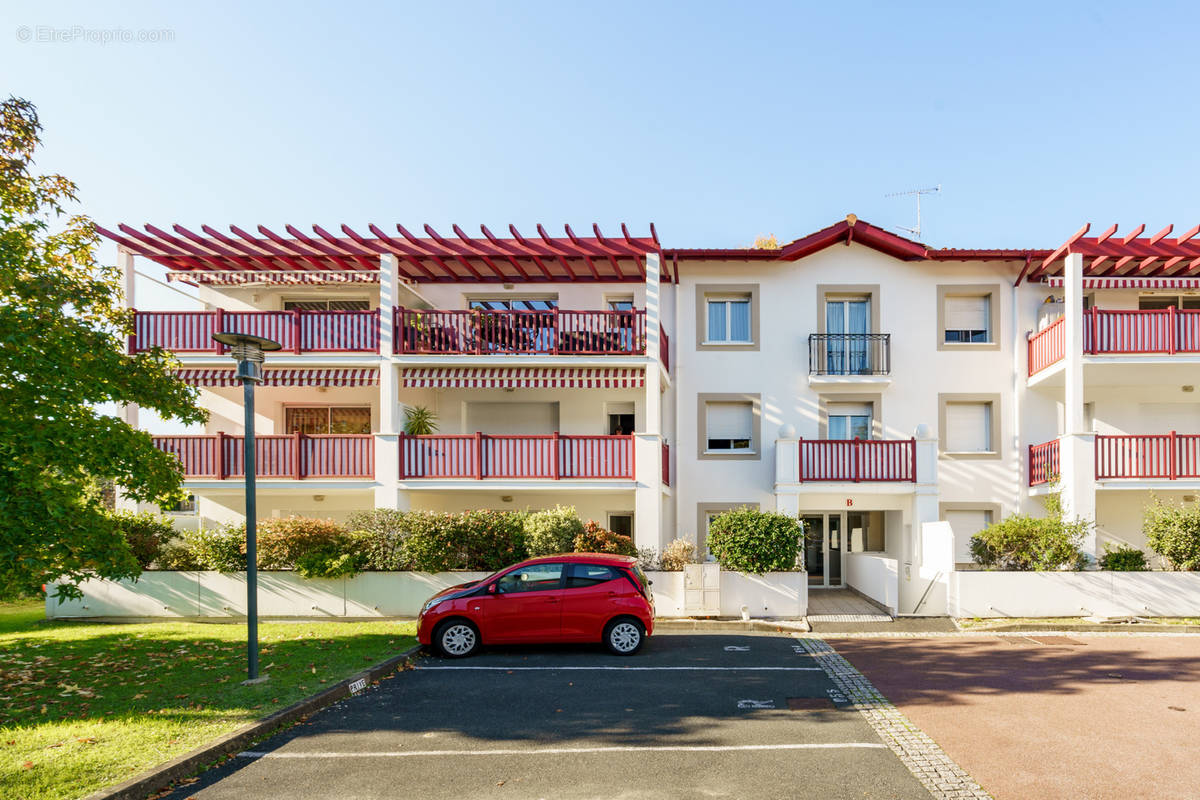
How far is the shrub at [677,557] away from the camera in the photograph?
15945 mm

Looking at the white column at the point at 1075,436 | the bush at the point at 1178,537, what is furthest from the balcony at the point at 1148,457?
the bush at the point at 1178,537

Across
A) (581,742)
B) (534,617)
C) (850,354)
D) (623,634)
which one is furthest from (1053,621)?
(581,742)

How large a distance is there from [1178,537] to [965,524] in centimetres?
483

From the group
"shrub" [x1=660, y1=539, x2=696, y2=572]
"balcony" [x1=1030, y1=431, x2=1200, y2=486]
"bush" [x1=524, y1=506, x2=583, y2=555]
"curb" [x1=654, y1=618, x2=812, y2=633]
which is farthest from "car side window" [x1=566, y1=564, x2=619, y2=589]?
"balcony" [x1=1030, y1=431, x2=1200, y2=486]

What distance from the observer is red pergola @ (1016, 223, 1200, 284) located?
17.6m

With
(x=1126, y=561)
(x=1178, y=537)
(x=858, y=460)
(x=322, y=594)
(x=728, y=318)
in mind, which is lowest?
(x=322, y=594)

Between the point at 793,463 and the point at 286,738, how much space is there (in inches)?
539

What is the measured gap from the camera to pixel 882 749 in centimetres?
722

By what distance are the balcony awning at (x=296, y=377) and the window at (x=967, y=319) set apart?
15.4 meters

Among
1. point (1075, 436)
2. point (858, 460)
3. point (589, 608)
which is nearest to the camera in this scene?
point (589, 608)

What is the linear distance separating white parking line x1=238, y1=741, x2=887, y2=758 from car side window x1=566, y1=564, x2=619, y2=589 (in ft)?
16.2

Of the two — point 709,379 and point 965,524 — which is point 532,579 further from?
point 965,524

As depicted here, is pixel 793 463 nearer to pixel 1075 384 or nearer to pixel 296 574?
pixel 1075 384

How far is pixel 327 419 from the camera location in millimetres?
20875
